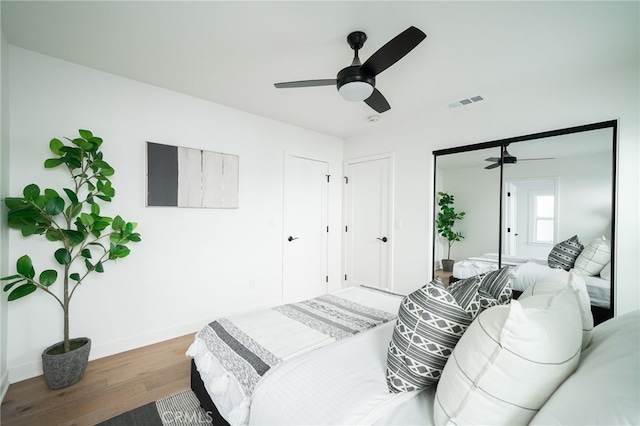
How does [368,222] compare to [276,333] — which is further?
[368,222]

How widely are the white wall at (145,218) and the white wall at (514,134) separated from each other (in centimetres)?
159

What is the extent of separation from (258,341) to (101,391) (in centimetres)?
146

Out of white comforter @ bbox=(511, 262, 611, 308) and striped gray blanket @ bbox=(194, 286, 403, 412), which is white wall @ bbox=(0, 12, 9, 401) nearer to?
striped gray blanket @ bbox=(194, 286, 403, 412)

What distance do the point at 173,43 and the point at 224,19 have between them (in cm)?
53

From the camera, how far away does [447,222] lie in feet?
10.7

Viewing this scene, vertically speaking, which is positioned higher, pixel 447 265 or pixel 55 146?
pixel 55 146

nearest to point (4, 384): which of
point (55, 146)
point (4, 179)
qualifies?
point (4, 179)

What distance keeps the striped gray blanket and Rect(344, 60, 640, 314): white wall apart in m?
1.45

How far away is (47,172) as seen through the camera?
86.5 inches

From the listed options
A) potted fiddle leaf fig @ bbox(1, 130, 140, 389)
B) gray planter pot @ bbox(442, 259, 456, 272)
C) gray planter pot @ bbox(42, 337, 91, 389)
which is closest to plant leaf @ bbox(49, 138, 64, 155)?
potted fiddle leaf fig @ bbox(1, 130, 140, 389)

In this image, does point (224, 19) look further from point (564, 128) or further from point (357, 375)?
point (564, 128)

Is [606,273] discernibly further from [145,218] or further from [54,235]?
[54,235]

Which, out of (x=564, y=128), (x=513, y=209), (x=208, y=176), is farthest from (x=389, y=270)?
(x=208, y=176)

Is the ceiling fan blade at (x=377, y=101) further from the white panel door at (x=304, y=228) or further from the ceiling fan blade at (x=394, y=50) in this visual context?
the white panel door at (x=304, y=228)
